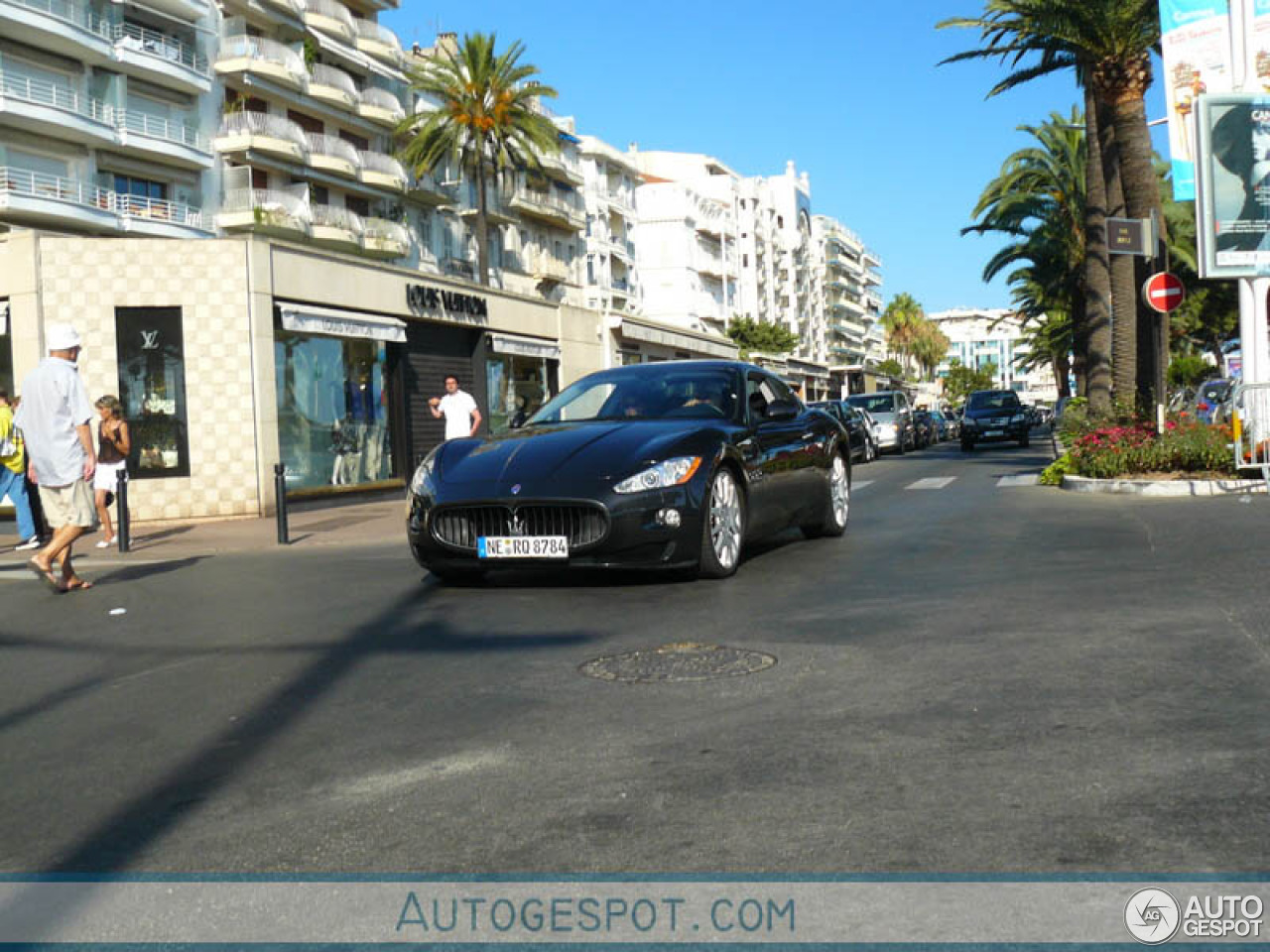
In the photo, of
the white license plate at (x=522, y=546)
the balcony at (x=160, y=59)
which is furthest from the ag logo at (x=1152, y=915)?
the balcony at (x=160, y=59)

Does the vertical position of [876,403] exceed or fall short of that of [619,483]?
it exceeds it

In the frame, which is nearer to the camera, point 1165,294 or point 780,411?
point 780,411

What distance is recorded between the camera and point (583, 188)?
69688 mm

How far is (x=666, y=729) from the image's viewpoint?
448 cm

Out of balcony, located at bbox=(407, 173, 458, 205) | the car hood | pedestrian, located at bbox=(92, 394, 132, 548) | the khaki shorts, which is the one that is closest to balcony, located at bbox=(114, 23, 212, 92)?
balcony, located at bbox=(407, 173, 458, 205)

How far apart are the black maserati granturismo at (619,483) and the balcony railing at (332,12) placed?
40620 millimetres

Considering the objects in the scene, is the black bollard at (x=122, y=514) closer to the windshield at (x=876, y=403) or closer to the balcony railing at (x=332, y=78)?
the windshield at (x=876, y=403)

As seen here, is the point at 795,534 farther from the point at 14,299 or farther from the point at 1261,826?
the point at 14,299

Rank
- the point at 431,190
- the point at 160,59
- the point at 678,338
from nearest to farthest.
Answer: the point at 160,59, the point at 678,338, the point at 431,190

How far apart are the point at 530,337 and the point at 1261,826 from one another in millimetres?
29596

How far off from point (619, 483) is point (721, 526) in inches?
37.9

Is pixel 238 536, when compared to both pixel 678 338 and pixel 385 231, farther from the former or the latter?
pixel 385 231

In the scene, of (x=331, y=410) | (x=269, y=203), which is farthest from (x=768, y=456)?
(x=269, y=203)

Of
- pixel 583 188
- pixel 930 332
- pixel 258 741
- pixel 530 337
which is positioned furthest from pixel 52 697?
pixel 930 332
